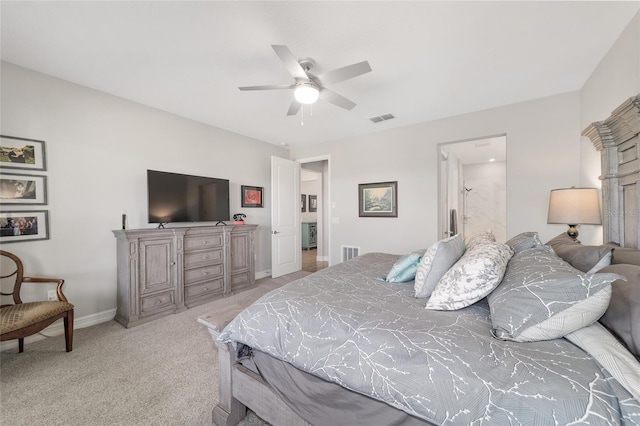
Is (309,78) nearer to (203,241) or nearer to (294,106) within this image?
(294,106)

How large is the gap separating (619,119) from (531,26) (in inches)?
36.4

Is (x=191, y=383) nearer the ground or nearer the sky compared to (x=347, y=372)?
nearer the ground

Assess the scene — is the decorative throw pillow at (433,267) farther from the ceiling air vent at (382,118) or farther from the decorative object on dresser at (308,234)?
A: the decorative object on dresser at (308,234)

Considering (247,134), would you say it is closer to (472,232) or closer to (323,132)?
(323,132)

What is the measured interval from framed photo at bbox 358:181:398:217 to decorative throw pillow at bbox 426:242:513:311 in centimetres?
289

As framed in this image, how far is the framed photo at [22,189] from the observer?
7.44ft

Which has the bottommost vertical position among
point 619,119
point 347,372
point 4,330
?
point 4,330

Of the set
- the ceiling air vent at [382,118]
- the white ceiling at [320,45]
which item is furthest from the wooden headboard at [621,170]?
the ceiling air vent at [382,118]

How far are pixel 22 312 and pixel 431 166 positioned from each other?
478 centimetres

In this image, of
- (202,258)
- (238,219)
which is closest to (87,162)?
(202,258)

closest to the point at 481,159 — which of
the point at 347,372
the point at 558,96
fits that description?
the point at 558,96

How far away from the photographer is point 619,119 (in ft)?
5.10

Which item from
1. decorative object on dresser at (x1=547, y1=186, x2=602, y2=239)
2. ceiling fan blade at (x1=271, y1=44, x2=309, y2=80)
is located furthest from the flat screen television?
decorative object on dresser at (x1=547, y1=186, x2=602, y2=239)

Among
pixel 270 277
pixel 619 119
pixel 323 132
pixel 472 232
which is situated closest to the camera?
pixel 619 119
